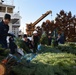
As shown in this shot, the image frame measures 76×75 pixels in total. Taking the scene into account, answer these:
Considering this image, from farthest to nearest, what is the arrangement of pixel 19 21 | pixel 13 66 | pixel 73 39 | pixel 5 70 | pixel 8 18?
1. pixel 19 21
2. pixel 73 39
3. pixel 8 18
4. pixel 13 66
5. pixel 5 70

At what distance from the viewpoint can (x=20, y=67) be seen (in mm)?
4922

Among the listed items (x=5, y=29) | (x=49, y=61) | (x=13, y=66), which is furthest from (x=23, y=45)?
(x=13, y=66)

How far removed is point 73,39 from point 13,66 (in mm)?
43771

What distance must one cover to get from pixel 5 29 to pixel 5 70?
2.88m

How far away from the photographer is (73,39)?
158ft

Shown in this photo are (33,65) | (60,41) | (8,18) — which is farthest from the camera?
(60,41)

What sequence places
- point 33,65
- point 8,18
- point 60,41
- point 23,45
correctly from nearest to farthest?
point 33,65 → point 8,18 → point 23,45 → point 60,41

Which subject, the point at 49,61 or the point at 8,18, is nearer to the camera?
the point at 49,61

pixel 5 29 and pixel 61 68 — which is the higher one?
pixel 5 29

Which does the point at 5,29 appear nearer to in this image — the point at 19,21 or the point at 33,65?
the point at 33,65

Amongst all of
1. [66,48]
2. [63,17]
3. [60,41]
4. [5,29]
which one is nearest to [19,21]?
[63,17]

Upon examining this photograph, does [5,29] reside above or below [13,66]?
above

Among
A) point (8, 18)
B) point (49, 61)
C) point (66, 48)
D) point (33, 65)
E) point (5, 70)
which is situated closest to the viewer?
point (5, 70)

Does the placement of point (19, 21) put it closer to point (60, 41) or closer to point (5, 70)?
point (60, 41)
